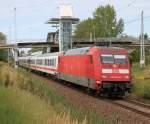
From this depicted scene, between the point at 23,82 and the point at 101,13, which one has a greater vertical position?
the point at 101,13

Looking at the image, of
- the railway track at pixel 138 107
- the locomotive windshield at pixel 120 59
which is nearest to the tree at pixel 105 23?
the locomotive windshield at pixel 120 59

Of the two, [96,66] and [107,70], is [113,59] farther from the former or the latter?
[96,66]

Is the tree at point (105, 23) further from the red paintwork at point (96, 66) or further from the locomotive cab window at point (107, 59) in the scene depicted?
the locomotive cab window at point (107, 59)

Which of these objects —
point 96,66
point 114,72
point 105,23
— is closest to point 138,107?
point 114,72

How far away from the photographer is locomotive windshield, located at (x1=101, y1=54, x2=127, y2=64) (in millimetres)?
27078

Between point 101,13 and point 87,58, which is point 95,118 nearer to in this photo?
point 87,58

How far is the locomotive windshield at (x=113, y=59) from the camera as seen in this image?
27.1 metres

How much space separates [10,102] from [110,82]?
1429cm

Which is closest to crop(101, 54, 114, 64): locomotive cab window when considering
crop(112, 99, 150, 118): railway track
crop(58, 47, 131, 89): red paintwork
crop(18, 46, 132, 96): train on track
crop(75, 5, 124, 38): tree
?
crop(18, 46, 132, 96): train on track

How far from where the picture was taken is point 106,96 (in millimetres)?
28953

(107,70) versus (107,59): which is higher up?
(107,59)

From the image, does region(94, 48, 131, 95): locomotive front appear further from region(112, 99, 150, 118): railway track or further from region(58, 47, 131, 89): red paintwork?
region(112, 99, 150, 118): railway track

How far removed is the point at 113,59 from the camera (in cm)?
2730

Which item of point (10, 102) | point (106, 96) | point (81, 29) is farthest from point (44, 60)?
point (81, 29)
